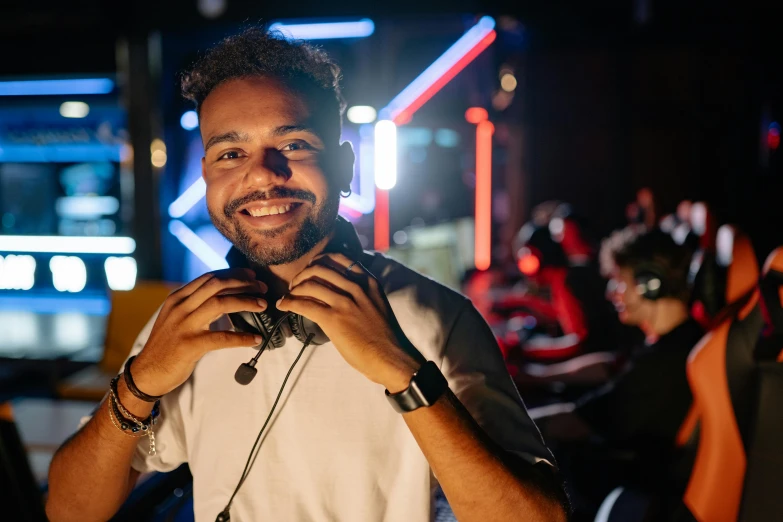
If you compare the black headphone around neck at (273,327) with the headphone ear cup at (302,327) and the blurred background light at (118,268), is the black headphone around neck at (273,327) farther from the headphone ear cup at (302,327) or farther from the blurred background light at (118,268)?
the blurred background light at (118,268)

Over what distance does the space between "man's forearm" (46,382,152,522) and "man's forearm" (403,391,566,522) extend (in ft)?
1.64

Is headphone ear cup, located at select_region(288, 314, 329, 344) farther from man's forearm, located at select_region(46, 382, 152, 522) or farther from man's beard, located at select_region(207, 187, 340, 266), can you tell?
man's forearm, located at select_region(46, 382, 152, 522)

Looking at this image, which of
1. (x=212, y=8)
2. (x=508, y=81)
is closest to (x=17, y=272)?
(x=212, y=8)

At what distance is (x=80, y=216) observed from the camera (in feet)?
19.3

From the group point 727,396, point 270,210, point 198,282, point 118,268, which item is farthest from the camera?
point 118,268

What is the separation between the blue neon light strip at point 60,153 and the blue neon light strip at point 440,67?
3107mm

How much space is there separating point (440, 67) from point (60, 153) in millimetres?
4087

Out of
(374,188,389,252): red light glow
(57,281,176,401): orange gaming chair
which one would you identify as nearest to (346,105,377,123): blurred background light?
(374,188,389,252): red light glow

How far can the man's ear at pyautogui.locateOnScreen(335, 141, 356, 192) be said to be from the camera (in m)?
1.18

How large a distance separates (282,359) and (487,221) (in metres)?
3.30

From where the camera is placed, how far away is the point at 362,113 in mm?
4195

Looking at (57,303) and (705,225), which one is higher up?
(705,225)

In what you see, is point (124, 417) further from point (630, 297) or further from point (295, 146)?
point (630, 297)

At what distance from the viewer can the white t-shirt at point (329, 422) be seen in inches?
40.7
